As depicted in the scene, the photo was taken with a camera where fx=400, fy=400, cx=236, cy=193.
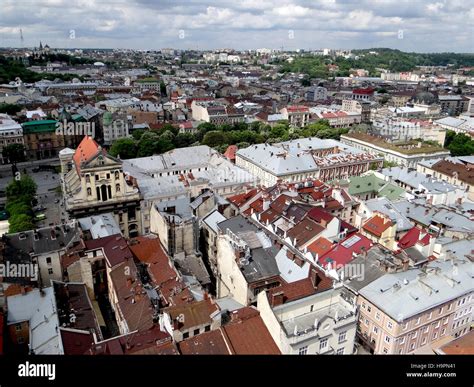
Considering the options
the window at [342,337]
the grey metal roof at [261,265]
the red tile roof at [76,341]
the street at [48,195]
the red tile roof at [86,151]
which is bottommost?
the street at [48,195]

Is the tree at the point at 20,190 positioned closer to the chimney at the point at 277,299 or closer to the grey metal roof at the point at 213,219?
the grey metal roof at the point at 213,219

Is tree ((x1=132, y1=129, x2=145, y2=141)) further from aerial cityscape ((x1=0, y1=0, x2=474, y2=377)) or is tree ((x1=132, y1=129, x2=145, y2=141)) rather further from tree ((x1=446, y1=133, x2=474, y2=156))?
tree ((x1=446, y1=133, x2=474, y2=156))

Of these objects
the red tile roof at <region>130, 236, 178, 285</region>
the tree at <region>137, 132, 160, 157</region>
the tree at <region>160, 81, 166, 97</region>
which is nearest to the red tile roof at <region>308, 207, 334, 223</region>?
the red tile roof at <region>130, 236, 178, 285</region>

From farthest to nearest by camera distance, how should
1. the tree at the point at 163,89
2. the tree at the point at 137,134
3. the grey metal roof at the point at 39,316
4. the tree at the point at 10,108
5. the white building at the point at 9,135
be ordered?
1. the tree at the point at 163,89
2. the tree at the point at 10,108
3. the tree at the point at 137,134
4. the white building at the point at 9,135
5. the grey metal roof at the point at 39,316

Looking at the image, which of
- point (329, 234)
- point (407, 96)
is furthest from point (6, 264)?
point (407, 96)

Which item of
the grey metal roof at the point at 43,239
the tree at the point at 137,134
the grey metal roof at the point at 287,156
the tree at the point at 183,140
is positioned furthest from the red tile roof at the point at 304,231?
the tree at the point at 137,134

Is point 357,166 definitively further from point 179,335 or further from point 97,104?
point 97,104

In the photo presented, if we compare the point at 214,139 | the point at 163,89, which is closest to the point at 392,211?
the point at 214,139

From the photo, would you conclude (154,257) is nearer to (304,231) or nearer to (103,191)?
(304,231)
